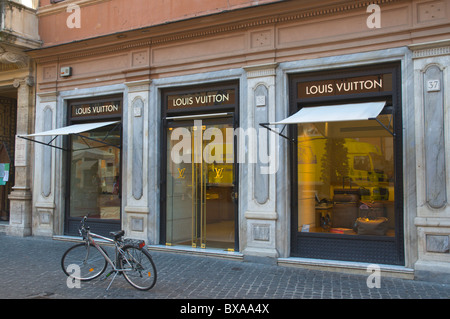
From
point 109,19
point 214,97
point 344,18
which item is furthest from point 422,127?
point 109,19

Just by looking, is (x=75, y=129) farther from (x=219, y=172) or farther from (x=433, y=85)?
(x=433, y=85)

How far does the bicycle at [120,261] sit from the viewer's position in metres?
5.89

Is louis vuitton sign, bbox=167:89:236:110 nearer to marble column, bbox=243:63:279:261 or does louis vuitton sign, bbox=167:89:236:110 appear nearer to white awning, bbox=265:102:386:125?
marble column, bbox=243:63:279:261

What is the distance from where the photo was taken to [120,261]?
6047 mm

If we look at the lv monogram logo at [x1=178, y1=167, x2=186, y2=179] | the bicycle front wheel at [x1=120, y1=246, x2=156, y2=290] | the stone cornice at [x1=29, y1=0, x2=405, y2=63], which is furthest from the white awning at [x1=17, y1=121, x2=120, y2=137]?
the bicycle front wheel at [x1=120, y1=246, x2=156, y2=290]

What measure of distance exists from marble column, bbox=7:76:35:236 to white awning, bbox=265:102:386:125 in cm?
737

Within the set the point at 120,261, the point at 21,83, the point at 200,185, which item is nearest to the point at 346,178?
the point at 200,185

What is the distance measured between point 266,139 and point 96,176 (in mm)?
4949

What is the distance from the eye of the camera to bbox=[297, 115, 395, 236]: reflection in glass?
722cm

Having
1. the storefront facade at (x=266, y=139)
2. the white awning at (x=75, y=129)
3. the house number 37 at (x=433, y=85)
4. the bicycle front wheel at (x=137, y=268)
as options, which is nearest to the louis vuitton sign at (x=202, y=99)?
the storefront facade at (x=266, y=139)

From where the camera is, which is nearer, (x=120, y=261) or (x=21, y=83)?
(x=120, y=261)

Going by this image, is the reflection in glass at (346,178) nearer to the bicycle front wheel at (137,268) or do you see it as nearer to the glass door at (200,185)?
the glass door at (200,185)
